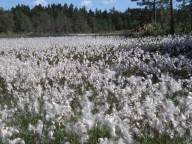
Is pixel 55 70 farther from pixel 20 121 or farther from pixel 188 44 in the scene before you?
pixel 188 44

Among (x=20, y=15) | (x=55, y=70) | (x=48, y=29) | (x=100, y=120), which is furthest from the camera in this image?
(x=20, y=15)

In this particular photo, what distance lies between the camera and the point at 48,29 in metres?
103

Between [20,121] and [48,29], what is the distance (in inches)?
3802

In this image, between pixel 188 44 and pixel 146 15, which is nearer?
pixel 188 44

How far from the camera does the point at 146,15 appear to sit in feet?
267

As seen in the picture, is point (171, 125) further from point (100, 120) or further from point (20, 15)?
point (20, 15)

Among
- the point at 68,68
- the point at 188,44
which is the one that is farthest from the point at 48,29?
the point at 68,68

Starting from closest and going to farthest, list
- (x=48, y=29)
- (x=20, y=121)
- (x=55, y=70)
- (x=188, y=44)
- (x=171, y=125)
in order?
(x=171, y=125)
(x=20, y=121)
(x=55, y=70)
(x=188, y=44)
(x=48, y=29)

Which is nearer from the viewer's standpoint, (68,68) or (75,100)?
(75,100)

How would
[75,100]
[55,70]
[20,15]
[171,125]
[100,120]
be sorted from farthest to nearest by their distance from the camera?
[20,15], [55,70], [75,100], [171,125], [100,120]

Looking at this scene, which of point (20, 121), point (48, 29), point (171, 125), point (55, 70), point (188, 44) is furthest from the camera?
point (48, 29)

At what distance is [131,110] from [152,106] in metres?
0.33

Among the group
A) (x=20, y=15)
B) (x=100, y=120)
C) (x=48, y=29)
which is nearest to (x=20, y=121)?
(x=100, y=120)

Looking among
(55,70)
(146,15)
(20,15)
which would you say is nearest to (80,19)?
(20,15)
